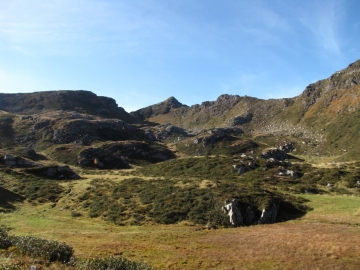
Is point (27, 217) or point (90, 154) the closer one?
point (27, 217)

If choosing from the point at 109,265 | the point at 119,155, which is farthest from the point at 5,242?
the point at 119,155

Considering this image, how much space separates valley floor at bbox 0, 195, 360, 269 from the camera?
22922 millimetres

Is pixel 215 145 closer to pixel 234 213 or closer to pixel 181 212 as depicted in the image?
pixel 181 212

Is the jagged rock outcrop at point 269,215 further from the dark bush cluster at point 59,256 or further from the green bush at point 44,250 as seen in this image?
the green bush at point 44,250

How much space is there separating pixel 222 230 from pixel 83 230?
58.1 feet

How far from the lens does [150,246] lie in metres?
27.2

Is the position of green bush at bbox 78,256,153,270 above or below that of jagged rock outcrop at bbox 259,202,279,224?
above

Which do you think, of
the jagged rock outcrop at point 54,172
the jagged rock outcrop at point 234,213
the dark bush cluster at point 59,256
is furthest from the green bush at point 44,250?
the jagged rock outcrop at point 54,172

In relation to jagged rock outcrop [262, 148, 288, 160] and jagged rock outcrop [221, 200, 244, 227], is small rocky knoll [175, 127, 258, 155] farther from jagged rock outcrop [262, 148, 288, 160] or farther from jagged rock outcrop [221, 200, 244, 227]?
jagged rock outcrop [221, 200, 244, 227]

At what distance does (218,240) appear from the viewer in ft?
96.8

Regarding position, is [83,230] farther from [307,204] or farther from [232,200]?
[307,204]

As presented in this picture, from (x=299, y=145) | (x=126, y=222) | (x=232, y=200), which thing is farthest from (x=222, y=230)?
(x=299, y=145)

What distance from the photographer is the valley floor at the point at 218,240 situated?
2292 cm

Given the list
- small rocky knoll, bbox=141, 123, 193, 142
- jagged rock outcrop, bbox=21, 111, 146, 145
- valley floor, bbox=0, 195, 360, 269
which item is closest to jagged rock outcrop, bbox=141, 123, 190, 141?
small rocky knoll, bbox=141, 123, 193, 142
